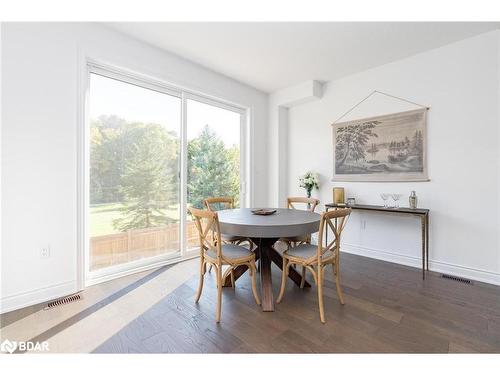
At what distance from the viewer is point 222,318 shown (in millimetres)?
1986

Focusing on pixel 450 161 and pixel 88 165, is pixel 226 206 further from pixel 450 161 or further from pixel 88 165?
pixel 450 161

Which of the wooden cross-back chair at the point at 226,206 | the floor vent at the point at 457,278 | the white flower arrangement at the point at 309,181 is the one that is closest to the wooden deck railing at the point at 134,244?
the wooden cross-back chair at the point at 226,206

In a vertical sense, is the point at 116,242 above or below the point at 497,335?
above

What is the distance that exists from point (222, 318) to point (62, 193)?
1.93m

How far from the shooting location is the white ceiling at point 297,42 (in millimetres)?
2590

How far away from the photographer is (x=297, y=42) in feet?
9.46

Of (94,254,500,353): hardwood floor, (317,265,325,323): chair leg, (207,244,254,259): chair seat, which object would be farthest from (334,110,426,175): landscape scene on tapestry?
(207,244,254,259): chair seat

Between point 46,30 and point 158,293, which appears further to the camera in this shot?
point 158,293

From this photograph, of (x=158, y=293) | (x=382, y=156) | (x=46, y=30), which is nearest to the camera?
(x=46, y=30)

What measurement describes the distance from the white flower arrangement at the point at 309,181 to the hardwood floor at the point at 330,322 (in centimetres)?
174

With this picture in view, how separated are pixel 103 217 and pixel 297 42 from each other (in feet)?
10.1

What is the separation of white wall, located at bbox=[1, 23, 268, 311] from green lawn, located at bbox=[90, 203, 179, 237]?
30 centimetres

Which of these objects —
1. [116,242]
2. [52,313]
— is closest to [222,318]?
[52,313]

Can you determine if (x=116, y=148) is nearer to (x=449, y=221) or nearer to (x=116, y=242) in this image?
(x=116, y=242)
